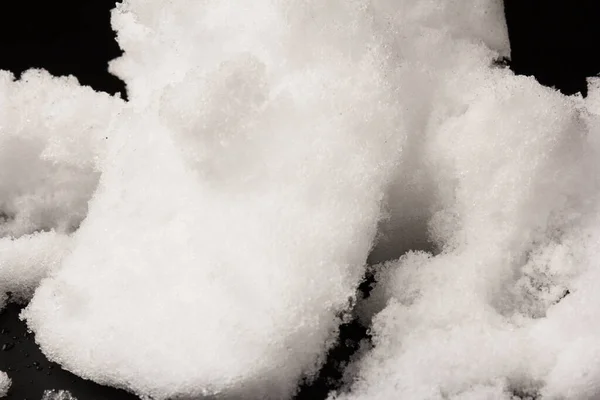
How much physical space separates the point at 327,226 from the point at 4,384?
34 cm

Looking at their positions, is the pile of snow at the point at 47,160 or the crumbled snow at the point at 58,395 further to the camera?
the pile of snow at the point at 47,160

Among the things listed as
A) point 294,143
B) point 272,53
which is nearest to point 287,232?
point 294,143

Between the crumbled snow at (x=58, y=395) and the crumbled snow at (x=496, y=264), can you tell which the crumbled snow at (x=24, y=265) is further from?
the crumbled snow at (x=496, y=264)

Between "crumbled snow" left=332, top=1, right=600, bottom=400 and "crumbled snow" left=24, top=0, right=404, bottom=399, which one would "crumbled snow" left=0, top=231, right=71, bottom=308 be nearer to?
"crumbled snow" left=24, top=0, right=404, bottom=399


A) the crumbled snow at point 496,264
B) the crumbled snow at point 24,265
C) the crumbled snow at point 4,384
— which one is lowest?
the crumbled snow at point 4,384

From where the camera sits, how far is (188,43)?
2.25 feet

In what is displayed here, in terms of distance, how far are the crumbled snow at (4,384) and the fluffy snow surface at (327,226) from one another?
6cm

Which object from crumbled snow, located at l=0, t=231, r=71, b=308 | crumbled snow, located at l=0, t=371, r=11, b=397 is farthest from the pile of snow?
crumbled snow, located at l=0, t=371, r=11, b=397

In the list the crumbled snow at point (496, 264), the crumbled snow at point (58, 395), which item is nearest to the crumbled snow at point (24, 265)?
the crumbled snow at point (58, 395)

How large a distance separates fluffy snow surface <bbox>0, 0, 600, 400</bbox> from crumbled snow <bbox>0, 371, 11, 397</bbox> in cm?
6

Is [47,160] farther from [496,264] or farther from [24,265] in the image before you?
[496,264]

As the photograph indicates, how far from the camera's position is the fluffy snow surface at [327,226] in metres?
0.55

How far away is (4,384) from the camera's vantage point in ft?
2.01

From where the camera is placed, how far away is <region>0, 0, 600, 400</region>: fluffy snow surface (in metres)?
0.55
